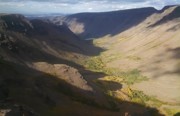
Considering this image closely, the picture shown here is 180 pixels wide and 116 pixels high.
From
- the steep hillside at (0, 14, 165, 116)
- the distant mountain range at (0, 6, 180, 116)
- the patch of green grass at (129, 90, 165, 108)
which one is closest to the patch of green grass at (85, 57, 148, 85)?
the distant mountain range at (0, 6, 180, 116)

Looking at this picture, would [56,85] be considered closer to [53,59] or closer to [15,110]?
[15,110]

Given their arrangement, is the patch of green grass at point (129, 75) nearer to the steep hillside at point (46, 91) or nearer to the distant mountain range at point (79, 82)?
the distant mountain range at point (79, 82)

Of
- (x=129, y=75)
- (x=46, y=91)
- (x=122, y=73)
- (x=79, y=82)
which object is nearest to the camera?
(x=46, y=91)

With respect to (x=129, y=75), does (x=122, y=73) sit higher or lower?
higher

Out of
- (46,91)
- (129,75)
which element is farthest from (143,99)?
(46,91)

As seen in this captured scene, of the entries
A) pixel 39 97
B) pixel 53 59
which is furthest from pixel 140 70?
pixel 39 97

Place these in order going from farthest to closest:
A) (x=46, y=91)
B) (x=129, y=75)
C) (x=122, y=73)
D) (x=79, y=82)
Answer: (x=122, y=73) → (x=129, y=75) → (x=79, y=82) → (x=46, y=91)

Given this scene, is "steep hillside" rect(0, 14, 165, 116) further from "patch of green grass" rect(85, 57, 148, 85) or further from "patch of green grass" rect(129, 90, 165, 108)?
"patch of green grass" rect(85, 57, 148, 85)

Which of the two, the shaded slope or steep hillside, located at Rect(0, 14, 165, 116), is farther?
the shaded slope

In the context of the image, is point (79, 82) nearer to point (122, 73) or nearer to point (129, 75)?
point (129, 75)

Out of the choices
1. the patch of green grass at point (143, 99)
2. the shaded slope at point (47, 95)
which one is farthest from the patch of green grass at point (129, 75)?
the shaded slope at point (47, 95)

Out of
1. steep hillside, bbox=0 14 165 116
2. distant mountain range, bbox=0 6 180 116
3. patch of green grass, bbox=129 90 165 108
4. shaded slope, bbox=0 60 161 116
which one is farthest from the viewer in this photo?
patch of green grass, bbox=129 90 165 108
